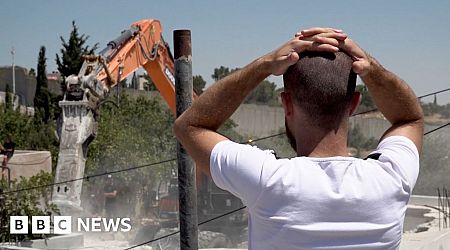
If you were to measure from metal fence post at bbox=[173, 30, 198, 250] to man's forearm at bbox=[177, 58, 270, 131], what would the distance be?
1.72 meters

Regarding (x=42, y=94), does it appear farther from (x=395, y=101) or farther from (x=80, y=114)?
(x=395, y=101)

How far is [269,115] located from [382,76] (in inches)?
1013

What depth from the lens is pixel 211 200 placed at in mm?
12516

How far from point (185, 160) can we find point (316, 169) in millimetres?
2072

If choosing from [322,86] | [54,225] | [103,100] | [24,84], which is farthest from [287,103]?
[24,84]

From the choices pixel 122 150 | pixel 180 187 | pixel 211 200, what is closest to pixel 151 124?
pixel 122 150

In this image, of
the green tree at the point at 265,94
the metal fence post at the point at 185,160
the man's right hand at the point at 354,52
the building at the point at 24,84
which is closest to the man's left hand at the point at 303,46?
the man's right hand at the point at 354,52

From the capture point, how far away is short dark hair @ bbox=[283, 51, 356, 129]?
164 cm

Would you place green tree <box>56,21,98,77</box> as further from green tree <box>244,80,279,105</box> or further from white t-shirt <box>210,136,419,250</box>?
white t-shirt <box>210,136,419,250</box>

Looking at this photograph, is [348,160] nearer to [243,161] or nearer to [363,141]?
[243,161]

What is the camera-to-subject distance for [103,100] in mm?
10719

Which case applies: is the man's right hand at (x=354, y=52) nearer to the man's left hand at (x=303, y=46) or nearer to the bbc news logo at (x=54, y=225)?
the man's left hand at (x=303, y=46)

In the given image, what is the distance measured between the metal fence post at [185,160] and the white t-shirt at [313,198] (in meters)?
1.88

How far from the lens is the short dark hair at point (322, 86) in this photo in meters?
1.64
